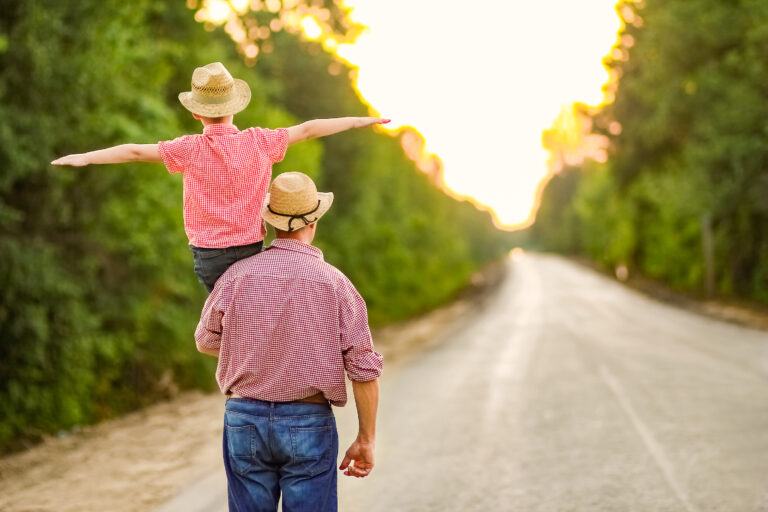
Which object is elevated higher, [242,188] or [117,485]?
[242,188]

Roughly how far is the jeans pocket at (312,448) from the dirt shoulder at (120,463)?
3479mm

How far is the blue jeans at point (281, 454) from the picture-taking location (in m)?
2.90

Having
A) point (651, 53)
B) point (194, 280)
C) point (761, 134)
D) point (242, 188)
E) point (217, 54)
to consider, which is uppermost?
point (651, 53)

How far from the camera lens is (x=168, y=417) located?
1012 centimetres

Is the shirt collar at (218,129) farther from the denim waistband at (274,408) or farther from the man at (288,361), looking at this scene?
the denim waistband at (274,408)

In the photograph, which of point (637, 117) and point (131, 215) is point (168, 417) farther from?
point (637, 117)

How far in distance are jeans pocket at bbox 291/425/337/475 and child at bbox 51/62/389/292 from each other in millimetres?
663

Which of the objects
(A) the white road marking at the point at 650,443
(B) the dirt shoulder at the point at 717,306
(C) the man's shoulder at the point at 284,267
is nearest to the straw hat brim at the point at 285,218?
(C) the man's shoulder at the point at 284,267

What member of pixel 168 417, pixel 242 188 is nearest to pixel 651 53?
pixel 168 417

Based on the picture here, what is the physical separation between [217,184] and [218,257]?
0.86 ft

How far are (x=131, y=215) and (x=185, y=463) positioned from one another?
483cm

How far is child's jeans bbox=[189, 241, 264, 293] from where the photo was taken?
3.02 m

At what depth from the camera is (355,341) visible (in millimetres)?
2936

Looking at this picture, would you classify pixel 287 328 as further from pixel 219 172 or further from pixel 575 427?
pixel 575 427
